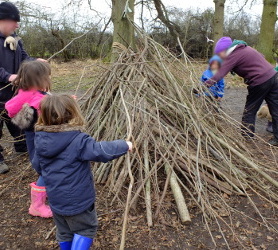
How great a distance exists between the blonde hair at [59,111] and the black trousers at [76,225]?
1.87 ft

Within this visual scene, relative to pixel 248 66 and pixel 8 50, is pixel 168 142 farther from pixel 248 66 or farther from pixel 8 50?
pixel 8 50

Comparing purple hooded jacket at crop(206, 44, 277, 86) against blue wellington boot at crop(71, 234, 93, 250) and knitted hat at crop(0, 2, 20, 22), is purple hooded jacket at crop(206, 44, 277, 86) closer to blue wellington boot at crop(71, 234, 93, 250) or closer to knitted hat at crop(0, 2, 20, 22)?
knitted hat at crop(0, 2, 20, 22)

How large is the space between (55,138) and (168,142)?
53.2 inches

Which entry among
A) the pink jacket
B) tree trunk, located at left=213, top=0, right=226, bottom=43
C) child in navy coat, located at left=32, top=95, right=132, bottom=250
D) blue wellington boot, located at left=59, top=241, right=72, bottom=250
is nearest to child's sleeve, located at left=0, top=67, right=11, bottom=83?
the pink jacket

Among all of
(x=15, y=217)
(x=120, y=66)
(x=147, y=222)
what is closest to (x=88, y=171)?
(x=147, y=222)

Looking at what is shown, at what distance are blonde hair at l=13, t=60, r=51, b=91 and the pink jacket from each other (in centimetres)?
4

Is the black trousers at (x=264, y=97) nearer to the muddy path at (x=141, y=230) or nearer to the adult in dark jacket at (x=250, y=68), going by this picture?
the adult in dark jacket at (x=250, y=68)

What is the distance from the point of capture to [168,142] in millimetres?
2701

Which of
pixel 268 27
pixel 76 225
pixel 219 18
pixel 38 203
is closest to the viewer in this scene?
pixel 76 225

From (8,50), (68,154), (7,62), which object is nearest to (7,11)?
(8,50)

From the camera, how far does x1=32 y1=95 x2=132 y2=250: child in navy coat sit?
1577 millimetres

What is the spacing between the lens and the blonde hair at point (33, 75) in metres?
2.16

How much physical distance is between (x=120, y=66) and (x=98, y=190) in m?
1.40

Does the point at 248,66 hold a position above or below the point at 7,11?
below
